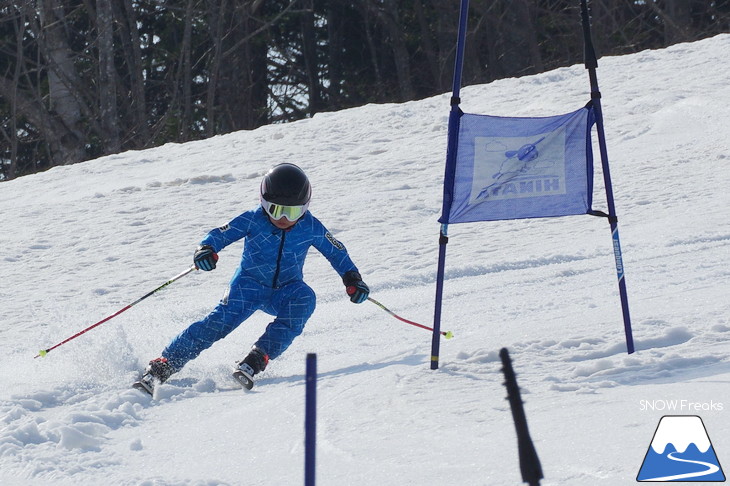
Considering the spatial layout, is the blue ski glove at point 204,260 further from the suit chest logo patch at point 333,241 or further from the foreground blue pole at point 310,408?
the foreground blue pole at point 310,408

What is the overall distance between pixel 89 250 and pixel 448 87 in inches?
585

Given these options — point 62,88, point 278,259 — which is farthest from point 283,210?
point 62,88

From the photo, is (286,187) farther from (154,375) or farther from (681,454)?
(681,454)

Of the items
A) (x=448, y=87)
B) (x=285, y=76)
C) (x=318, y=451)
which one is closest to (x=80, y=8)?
(x=285, y=76)

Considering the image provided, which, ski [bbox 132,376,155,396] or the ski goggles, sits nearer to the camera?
ski [bbox 132,376,155,396]

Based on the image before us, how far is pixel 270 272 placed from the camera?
18.6 feet

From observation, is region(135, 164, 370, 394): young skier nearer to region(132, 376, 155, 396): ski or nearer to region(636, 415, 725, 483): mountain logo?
region(132, 376, 155, 396): ski

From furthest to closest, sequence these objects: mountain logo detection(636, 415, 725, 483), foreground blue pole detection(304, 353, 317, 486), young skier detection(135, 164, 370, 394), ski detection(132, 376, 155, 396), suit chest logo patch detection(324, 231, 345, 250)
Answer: suit chest logo patch detection(324, 231, 345, 250) → young skier detection(135, 164, 370, 394) → ski detection(132, 376, 155, 396) → mountain logo detection(636, 415, 725, 483) → foreground blue pole detection(304, 353, 317, 486)

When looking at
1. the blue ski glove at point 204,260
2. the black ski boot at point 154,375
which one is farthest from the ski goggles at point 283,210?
the black ski boot at point 154,375

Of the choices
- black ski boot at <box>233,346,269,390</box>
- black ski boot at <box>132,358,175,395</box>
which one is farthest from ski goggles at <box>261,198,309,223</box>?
black ski boot at <box>132,358,175,395</box>

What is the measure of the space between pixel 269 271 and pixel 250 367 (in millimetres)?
687

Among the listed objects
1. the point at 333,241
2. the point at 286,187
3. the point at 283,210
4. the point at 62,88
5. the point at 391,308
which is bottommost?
the point at 391,308

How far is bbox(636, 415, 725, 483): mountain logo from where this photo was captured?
10.9 ft

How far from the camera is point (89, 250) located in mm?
9320
